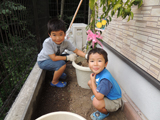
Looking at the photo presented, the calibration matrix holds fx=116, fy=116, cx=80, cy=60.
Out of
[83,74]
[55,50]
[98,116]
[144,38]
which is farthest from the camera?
[55,50]

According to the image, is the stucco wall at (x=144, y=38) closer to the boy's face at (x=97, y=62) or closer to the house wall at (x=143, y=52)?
the house wall at (x=143, y=52)

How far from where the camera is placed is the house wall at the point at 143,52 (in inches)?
38.8

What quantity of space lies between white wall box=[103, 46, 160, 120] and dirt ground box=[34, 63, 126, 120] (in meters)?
0.31

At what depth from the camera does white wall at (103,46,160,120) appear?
3.36 feet

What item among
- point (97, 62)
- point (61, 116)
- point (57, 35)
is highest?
point (57, 35)

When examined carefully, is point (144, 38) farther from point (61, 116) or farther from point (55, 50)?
point (55, 50)

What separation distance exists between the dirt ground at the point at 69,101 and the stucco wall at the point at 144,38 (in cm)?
73

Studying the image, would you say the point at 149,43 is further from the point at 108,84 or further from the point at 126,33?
the point at 108,84

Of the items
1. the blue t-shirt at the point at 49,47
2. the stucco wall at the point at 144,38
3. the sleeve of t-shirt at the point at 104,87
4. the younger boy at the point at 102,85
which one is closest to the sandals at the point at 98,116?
the younger boy at the point at 102,85

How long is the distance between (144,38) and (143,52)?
0.13 m

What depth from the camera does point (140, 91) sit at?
3.97 ft

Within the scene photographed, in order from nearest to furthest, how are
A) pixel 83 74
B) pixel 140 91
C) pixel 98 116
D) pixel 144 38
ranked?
pixel 144 38
pixel 140 91
pixel 98 116
pixel 83 74

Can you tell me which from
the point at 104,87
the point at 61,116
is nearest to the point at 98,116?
the point at 104,87

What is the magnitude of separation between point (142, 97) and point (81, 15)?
3.81 metres
